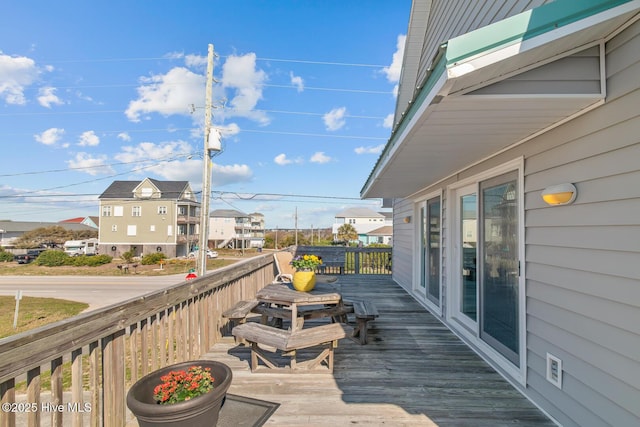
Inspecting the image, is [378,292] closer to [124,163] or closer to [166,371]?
[166,371]

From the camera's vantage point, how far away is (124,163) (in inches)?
629

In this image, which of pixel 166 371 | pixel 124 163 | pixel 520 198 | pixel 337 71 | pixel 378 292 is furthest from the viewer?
pixel 124 163

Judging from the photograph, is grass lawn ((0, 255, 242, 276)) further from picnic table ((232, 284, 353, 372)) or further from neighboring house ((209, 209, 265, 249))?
neighboring house ((209, 209, 265, 249))

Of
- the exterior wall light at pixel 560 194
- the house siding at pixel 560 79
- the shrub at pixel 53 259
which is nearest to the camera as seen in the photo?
the house siding at pixel 560 79

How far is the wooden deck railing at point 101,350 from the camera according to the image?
126cm

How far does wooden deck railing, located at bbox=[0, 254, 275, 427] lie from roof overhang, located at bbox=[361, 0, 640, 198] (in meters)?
2.07

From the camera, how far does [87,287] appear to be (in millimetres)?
15742

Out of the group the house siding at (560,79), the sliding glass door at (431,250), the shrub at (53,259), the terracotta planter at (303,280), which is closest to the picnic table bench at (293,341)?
the terracotta planter at (303,280)

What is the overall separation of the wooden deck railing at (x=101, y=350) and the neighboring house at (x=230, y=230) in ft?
139

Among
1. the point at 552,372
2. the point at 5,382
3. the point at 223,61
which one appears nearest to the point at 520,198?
the point at 552,372

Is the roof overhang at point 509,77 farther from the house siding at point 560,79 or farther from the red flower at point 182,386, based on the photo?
the red flower at point 182,386

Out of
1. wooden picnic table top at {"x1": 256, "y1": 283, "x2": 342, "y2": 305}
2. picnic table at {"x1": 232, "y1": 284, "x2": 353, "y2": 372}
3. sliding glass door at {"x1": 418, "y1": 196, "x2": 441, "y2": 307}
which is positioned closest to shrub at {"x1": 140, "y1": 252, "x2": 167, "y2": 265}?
sliding glass door at {"x1": 418, "y1": 196, "x2": 441, "y2": 307}

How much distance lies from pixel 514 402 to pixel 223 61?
10179 mm

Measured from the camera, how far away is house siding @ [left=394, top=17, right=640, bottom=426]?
1492mm
